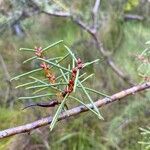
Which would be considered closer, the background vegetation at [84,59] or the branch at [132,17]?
the background vegetation at [84,59]

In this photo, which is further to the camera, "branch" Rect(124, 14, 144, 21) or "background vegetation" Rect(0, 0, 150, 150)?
"branch" Rect(124, 14, 144, 21)

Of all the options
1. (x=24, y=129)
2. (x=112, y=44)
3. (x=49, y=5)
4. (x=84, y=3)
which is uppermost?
(x=24, y=129)

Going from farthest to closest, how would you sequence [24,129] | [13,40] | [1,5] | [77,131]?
[13,40] → [77,131] → [1,5] → [24,129]

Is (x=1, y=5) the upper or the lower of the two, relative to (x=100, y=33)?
upper

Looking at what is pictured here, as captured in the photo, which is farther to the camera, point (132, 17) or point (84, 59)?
point (132, 17)

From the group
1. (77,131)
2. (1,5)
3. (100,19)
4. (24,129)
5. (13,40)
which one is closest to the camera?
(24,129)

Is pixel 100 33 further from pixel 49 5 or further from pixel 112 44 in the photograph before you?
pixel 49 5

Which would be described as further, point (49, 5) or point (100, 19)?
point (100, 19)

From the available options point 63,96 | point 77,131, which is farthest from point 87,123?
point 63,96
